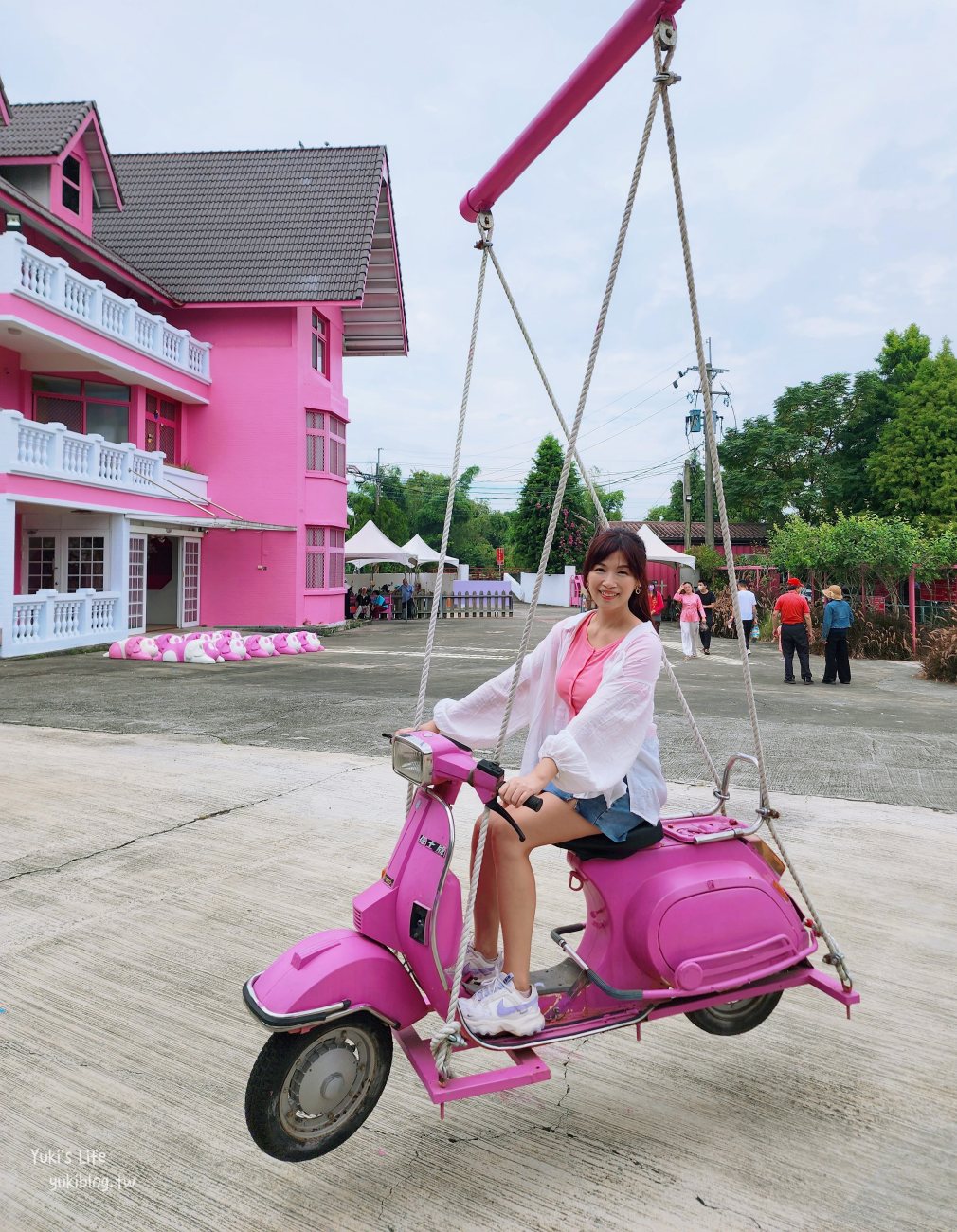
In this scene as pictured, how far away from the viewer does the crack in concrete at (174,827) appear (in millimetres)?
4367

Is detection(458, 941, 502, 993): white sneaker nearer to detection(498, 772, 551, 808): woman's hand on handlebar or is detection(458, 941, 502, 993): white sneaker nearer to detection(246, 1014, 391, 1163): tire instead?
detection(246, 1014, 391, 1163): tire

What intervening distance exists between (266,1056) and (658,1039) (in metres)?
1.40

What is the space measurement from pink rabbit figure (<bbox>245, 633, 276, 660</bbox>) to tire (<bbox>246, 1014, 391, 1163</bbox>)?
49.4 ft

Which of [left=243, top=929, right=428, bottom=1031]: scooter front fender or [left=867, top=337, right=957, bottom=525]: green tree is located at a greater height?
[left=867, top=337, right=957, bottom=525]: green tree

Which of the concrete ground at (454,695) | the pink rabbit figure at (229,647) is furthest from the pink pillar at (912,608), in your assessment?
the pink rabbit figure at (229,647)

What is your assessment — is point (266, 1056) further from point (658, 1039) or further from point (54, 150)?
point (54, 150)

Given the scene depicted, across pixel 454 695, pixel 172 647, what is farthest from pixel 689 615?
pixel 172 647

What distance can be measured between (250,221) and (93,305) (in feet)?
25.4

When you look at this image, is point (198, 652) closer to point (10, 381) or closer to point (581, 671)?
point (10, 381)

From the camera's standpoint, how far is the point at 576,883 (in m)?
4.18

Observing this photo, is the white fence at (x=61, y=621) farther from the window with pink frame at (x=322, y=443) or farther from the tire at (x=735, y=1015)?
the tire at (x=735, y=1015)

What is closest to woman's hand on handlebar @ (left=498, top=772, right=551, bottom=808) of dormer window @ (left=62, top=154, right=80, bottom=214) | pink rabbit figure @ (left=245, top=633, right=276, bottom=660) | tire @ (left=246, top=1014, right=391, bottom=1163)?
tire @ (left=246, top=1014, right=391, bottom=1163)

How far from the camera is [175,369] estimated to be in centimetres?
2122

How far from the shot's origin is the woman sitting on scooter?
2.29m
